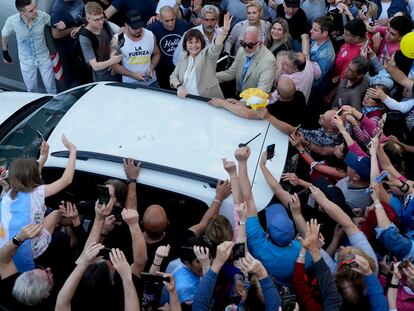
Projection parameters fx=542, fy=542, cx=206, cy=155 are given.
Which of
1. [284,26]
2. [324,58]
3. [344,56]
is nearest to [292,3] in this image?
[284,26]

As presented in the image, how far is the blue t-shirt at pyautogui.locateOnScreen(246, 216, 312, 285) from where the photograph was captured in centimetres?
391

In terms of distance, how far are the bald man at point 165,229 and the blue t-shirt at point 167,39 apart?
122 inches

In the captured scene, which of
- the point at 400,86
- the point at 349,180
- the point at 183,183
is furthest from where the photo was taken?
the point at 400,86

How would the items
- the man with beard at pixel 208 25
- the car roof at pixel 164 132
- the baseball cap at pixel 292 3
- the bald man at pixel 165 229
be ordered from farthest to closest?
1. the baseball cap at pixel 292 3
2. the man with beard at pixel 208 25
3. the car roof at pixel 164 132
4. the bald man at pixel 165 229

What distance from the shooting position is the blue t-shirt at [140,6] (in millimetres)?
7648

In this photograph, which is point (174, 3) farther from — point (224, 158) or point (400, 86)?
point (224, 158)

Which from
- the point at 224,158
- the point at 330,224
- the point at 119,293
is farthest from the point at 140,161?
the point at 330,224

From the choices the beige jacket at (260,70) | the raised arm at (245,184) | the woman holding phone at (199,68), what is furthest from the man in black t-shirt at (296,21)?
the raised arm at (245,184)

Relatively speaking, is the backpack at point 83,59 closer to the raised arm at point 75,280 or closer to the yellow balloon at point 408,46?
the yellow balloon at point 408,46

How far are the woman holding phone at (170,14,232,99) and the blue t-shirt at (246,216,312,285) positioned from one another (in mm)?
2196

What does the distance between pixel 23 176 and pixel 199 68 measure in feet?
7.97

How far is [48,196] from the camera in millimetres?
4309

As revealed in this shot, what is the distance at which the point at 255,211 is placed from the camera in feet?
13.7

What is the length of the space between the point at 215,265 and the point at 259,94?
2153 millimetres
